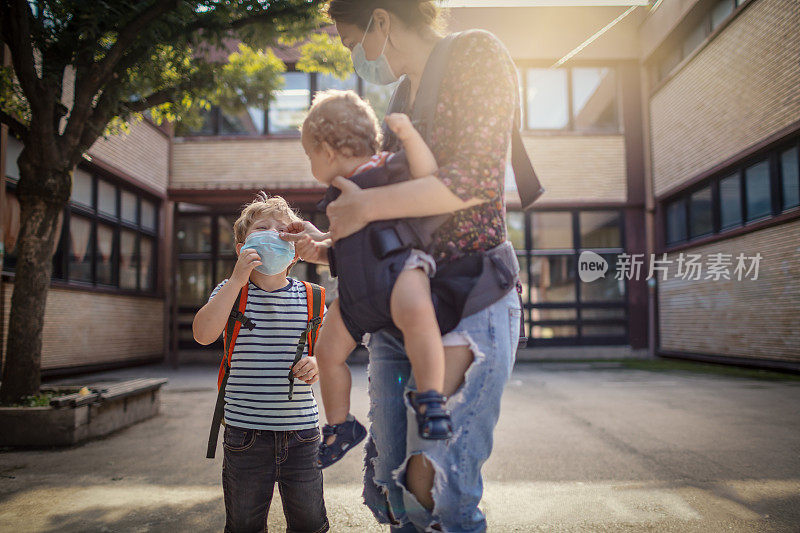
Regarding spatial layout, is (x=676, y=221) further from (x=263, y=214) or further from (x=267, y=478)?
(x=267, y=478)

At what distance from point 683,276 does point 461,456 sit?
46.7 feet

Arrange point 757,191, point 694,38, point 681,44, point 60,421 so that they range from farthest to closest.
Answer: point 681,44 < point 694,38 < point 757,191 < point 60,421

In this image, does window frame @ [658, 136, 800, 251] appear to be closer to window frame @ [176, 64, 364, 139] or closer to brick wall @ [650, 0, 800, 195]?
brick wall @ [650, 0, 800, 195]

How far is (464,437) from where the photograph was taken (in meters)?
1.36

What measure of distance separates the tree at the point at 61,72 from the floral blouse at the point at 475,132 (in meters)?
4.95

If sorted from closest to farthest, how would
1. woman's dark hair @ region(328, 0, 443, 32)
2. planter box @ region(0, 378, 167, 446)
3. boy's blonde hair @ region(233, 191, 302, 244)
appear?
woman's dark hair @ region(328, 0, 443, 32)
boy's blonde hair @ region(233, 191, 302, 244)
planter box @ region(0, 378, 167, 446)

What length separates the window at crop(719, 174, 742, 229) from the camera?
1182 cm

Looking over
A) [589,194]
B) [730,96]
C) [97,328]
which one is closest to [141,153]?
[97,328]

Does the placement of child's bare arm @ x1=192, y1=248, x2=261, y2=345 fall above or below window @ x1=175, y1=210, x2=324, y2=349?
below

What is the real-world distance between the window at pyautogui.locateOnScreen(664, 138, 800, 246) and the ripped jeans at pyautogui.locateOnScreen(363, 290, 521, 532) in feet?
35.3

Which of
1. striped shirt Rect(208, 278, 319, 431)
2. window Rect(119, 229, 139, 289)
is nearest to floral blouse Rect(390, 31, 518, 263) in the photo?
striped shirt Rect(208, 278, 319, 431)

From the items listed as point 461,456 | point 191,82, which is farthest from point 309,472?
point 191,82

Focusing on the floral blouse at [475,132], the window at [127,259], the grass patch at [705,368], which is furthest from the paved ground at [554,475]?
the window at [127,259]

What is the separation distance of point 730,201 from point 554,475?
10058 mm
